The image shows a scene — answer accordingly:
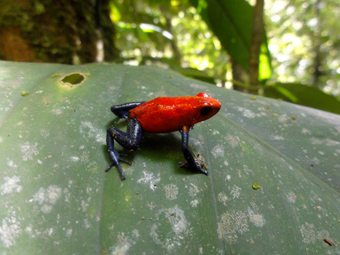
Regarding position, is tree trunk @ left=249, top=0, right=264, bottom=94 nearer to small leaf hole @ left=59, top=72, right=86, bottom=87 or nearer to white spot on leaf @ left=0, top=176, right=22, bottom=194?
small leaf hole @ left=59, top=72, right=86, bottom=87

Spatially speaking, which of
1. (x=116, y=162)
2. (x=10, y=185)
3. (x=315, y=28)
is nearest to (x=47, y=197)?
(x=10, y=185)

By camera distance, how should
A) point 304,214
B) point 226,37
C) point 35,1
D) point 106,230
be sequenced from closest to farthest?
point 106,230 < point 304,214 < point 35,1 < point 226,37

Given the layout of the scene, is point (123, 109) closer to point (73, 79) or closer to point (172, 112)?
point (172, 112)

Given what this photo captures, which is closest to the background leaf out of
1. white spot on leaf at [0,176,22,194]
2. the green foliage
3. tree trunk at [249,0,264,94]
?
tree trunk at [249,0,264,94]

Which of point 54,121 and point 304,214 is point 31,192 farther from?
point 304,214

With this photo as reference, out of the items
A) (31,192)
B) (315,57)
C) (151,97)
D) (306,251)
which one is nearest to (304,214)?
(306,251)

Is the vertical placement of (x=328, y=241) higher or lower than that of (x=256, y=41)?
lower

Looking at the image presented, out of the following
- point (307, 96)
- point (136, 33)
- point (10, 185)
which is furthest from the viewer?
point (136, 33)
